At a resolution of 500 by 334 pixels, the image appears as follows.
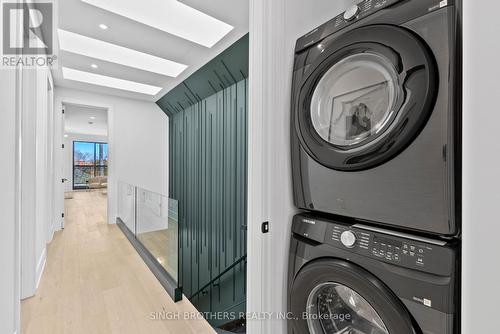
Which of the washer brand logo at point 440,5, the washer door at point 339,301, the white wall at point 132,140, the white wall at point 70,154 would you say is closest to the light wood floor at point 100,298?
the washer door at point 339,301

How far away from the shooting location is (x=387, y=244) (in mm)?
802

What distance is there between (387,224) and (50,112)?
4.42 meters

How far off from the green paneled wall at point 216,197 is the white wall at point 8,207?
111 cm

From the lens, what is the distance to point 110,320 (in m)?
1.75

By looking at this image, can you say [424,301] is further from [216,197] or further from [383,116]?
[216,197]

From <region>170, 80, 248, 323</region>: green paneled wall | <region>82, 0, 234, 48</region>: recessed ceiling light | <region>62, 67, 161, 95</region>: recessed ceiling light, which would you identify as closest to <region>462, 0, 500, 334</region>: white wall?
<region>170, 80, 248, 323</region>: green paneled wall

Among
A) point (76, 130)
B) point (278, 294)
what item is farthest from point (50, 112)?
point (76, 130)

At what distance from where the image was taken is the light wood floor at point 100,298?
1.69 metres

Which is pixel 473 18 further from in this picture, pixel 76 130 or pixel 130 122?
pixel 76 130

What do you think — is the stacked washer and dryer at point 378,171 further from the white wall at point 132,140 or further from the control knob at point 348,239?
the white wall at point 132,140

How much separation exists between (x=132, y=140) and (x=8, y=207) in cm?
364

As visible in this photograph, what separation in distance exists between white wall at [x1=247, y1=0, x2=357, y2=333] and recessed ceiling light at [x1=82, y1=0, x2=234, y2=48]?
4.47 ft

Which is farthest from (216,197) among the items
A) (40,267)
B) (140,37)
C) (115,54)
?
(115,54)

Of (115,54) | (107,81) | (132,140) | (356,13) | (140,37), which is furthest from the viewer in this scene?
(132,140)
